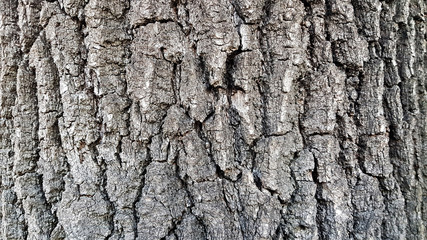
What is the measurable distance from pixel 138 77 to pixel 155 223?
46cm

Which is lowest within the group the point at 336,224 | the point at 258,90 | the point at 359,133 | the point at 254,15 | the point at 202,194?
the point at 336,224

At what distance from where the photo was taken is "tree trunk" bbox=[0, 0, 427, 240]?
1029 millimetres

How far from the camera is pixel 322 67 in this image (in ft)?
3.54

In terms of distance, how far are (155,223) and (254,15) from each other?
73 cm

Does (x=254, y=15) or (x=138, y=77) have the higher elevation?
(x=254, y=15)

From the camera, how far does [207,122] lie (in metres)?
1.04

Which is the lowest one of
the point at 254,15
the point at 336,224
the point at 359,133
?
the point at 336,224

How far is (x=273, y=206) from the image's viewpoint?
40.4 inches

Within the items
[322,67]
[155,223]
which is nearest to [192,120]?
[155,223]

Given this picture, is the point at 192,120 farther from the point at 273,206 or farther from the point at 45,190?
the point at 45,190

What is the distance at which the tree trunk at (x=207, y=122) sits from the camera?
40.5 inches

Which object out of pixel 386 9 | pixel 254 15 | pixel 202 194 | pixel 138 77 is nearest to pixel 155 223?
pixel 202 194

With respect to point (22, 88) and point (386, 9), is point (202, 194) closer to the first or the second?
point (22, 88)

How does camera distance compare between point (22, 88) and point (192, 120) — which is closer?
point (192, 120)
